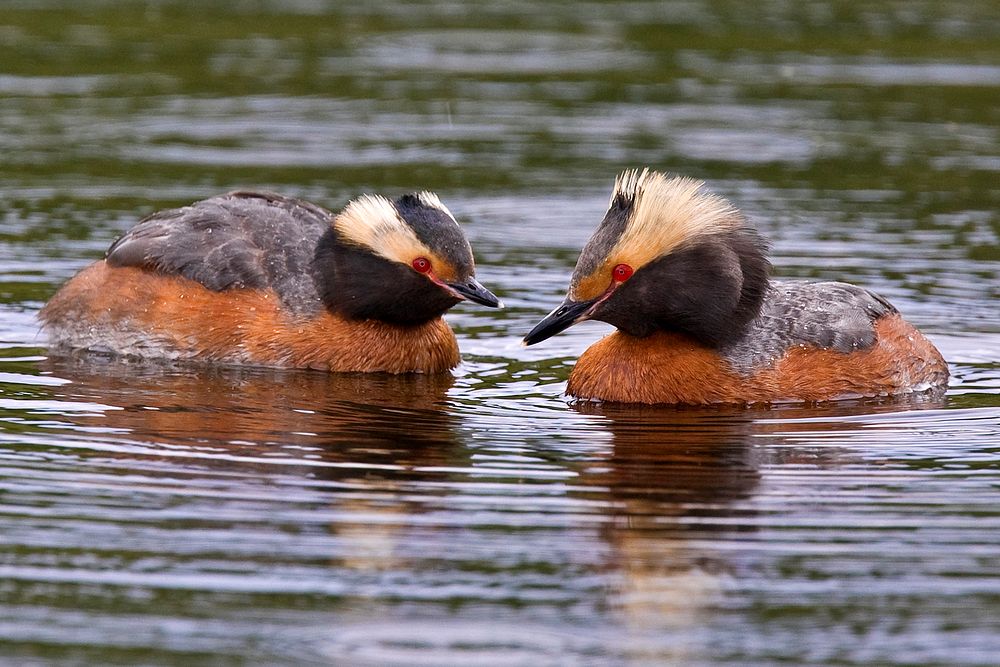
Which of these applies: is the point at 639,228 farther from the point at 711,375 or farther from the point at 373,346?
the point at 373,346

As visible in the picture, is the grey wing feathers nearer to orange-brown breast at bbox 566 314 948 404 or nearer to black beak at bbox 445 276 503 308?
orange-brown breast at bbox 566 314 948 404

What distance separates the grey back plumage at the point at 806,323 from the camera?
506 inches

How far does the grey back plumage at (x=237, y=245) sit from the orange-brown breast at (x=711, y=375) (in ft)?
8.65

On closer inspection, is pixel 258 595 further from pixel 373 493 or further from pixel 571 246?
pixel 571 246

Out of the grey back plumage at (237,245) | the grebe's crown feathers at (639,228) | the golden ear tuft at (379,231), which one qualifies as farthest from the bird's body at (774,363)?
the grey back plumage at (237,245)

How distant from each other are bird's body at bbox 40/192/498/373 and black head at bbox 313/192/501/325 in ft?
0.03

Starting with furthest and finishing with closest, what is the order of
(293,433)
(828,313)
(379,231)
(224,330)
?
(224,330), (379,231), (828,313), (293,433)

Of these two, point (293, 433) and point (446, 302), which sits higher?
point (446, 302)

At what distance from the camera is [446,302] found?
542 inches

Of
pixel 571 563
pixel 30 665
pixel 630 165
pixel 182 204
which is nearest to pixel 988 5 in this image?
pixel 630 165

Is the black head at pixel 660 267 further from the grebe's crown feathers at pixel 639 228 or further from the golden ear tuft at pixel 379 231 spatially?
the golden ear tuft at pixel 379 231

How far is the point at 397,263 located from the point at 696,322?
2.41 meters

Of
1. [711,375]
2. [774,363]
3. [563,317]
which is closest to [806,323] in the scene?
[774,363]

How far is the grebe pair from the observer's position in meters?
12.5
